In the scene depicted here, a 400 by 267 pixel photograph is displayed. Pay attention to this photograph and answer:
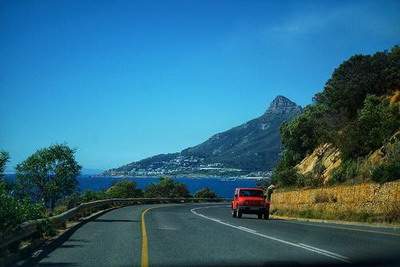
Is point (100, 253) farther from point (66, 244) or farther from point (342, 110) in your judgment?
point (342, 110)

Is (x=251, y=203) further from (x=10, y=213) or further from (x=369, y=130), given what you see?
(x=10, y=213)

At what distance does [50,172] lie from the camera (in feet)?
216

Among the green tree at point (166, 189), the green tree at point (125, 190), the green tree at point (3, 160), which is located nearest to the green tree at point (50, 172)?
the green tree at point (125, 190)

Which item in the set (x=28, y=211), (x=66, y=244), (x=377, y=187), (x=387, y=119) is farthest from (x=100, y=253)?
(x=387, y=119)

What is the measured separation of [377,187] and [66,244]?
16.6 m

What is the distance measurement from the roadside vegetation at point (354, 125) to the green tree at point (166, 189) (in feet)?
104

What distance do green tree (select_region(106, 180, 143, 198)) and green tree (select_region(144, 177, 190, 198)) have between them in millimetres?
2694

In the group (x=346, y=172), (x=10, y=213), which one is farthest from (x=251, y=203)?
(x=10, y=213)

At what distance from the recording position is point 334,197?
113 ft

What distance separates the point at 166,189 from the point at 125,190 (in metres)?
9.70

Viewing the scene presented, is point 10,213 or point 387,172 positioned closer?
point 10,213

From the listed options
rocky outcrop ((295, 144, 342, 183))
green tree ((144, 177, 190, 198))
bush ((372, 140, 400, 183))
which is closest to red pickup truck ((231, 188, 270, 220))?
rocky outcrop ((295, 144, 342, 183))

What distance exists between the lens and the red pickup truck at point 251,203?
37594 millimetres

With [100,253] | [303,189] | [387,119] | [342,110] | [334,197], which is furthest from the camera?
[342,110]
